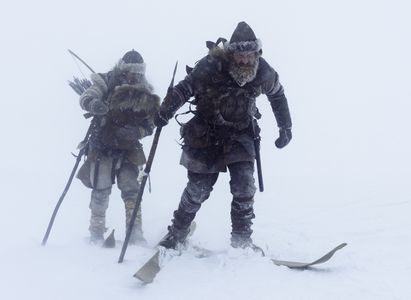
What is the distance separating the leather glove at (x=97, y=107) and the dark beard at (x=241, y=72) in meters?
1.89

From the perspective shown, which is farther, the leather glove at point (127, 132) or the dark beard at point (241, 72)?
the leather glove at point (127, 132)

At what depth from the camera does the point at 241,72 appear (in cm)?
541

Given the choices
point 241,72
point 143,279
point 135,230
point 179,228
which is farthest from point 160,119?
point 135,230

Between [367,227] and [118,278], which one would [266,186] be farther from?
[118,278]

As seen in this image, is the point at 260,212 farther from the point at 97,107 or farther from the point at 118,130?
the point at 97,107

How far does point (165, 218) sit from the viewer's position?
29.6 ft

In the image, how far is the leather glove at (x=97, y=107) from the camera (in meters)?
6.57

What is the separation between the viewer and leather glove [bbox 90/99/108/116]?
6.57 meters

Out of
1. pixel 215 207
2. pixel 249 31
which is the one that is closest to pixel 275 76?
pixel 249 31

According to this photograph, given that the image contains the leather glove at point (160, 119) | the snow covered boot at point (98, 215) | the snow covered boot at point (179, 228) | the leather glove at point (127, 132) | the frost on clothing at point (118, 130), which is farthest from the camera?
the snow covered boot at point (98, 215)

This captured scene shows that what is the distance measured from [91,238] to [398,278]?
4.08 m

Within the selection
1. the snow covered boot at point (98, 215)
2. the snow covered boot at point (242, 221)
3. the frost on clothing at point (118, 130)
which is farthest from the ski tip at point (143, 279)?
the snow covered boot at point (98, 215)

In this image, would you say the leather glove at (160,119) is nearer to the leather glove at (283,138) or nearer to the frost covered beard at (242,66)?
the frost covered beard at (242,66)

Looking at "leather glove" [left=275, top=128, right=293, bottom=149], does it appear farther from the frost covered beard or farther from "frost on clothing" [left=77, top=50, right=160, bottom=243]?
"frost on clothing" [left=77, top=50, right=160, bottom=243]
